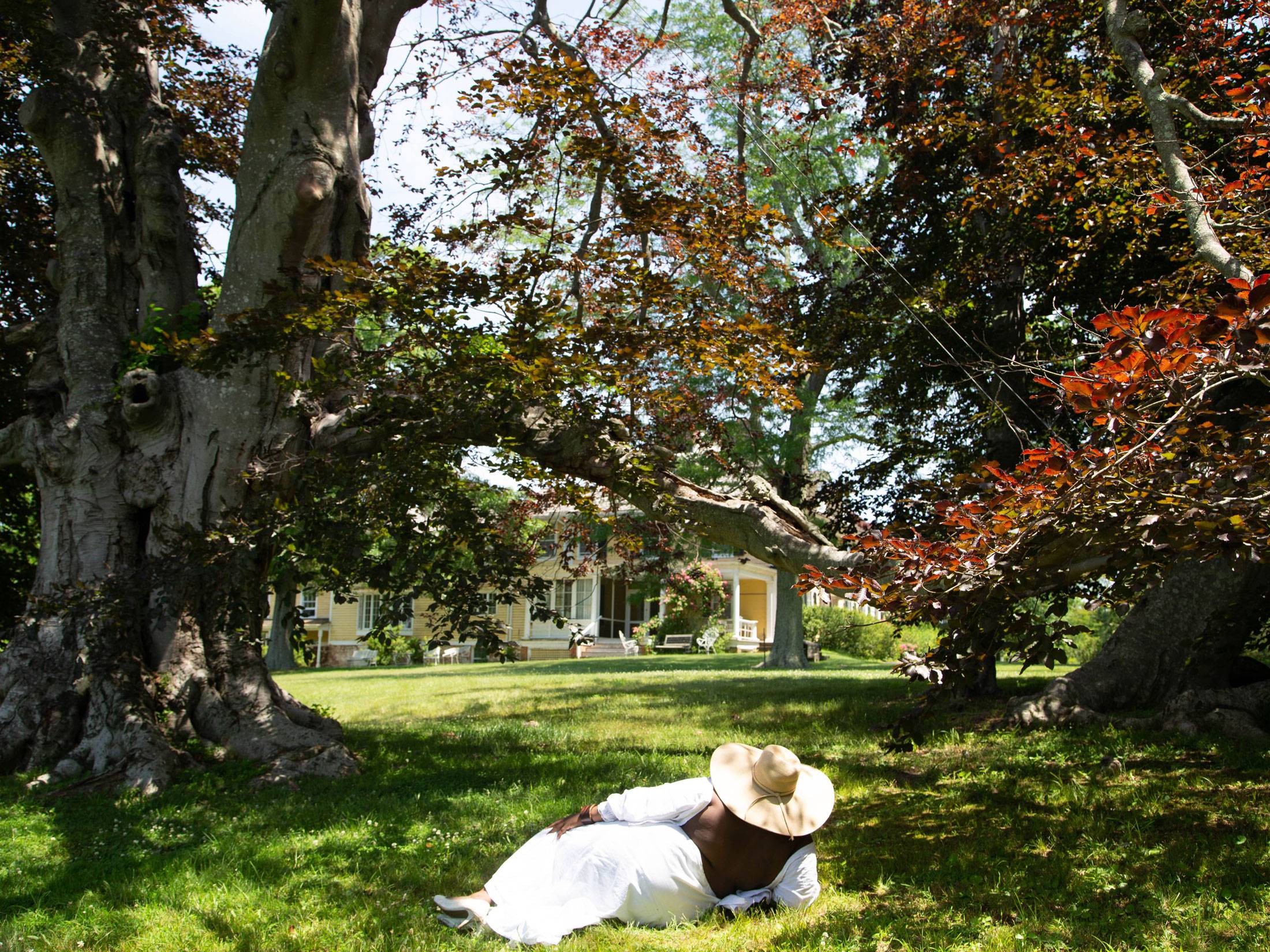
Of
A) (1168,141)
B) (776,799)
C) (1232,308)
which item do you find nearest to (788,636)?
(1168,141)

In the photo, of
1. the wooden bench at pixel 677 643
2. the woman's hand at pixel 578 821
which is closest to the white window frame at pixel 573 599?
the wooden bench at pixel 677 643

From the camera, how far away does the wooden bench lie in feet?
103

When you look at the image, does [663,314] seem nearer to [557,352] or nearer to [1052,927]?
[557,352]

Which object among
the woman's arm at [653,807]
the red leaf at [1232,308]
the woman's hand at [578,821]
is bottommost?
the woman's hand at [578,821]

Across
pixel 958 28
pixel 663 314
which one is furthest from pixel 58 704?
pixel 958 28

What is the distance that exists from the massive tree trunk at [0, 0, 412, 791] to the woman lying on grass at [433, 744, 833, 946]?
4.15m

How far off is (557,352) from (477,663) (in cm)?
2528

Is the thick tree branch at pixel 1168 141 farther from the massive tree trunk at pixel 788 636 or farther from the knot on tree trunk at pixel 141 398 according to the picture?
the massive tree trunk at pixel 788 636

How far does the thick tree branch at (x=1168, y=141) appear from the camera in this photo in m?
5.77

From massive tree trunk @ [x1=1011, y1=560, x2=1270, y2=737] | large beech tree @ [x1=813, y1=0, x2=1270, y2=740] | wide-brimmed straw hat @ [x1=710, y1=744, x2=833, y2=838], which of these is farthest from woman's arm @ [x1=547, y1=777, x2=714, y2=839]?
massive tree trunk @ [x1=1011, y1=560, x2=1270, y2=737]

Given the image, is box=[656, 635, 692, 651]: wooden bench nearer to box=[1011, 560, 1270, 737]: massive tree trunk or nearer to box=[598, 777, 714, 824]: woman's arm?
box=[1011, 560, 1270, 737]: massive tree trunk

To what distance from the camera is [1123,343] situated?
3.91 m

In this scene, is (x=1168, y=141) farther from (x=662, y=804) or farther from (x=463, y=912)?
(x=463, y=912)

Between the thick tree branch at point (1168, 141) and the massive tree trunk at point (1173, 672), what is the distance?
399 centimetres
